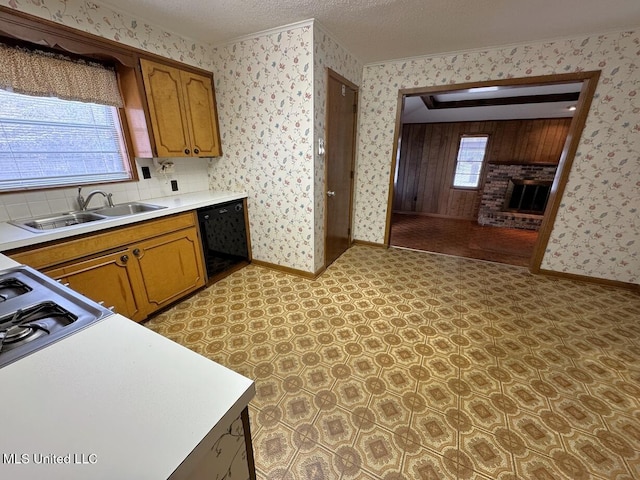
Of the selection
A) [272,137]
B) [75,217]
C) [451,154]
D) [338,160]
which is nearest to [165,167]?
[75,217]

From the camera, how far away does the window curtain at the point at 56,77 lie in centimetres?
167

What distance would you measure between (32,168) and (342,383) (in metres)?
2.65

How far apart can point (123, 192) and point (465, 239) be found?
475 centimetres

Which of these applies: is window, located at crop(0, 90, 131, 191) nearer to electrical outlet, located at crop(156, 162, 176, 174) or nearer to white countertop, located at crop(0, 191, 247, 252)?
electrical outlet, located at crop(156, 162, 176, 174)

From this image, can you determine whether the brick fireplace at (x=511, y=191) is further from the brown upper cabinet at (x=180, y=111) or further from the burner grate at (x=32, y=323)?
the burner grate at (x=32, y=323)

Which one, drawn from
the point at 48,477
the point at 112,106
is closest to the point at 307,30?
the point at 112,106

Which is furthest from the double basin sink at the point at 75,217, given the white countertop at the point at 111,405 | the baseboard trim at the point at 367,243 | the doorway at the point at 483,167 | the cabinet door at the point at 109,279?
the doorway at the point at 483,167

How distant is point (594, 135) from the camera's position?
2588 millimetres

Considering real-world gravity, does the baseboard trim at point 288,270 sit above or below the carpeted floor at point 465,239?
above

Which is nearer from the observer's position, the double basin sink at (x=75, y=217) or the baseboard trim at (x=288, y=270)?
the double basin sink at (x=75, y=217)

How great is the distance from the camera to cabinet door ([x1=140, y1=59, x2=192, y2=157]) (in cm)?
223

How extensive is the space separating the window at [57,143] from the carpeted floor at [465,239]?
3.58 meters

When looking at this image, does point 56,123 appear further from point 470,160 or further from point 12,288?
point 470,160

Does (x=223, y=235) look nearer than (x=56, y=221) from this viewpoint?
No
